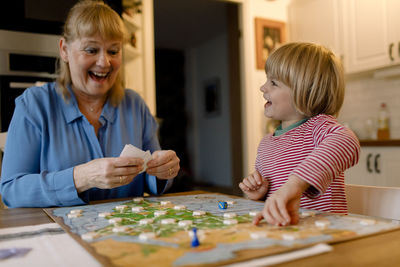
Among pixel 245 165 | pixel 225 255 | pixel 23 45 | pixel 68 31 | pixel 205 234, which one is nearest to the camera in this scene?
pixel 225 255

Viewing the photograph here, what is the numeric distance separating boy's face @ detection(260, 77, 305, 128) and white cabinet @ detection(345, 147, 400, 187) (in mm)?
1968

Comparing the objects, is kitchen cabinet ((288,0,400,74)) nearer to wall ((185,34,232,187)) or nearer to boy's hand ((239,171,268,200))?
boy's hand ((239,171,268,200))

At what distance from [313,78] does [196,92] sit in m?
6.56

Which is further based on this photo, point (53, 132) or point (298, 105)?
point (53, 132)

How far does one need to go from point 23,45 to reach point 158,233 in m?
2.14

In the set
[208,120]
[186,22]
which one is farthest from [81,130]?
[208,120]

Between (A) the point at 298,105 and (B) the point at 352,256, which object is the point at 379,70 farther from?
(B) the point at 352,256

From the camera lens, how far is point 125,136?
1.50 metres

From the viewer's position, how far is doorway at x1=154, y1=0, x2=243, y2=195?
20.7 feet

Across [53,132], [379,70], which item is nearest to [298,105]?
[53,132]

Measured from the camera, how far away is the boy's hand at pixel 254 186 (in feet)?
3.90

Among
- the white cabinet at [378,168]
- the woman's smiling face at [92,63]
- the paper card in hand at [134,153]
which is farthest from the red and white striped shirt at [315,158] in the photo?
the white cabinet at [378,168]

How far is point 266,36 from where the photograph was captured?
12.9 ft

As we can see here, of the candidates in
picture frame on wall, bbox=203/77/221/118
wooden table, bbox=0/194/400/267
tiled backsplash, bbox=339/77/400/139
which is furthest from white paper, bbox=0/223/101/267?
picture frame on wall, bbox=203/77/221/118
